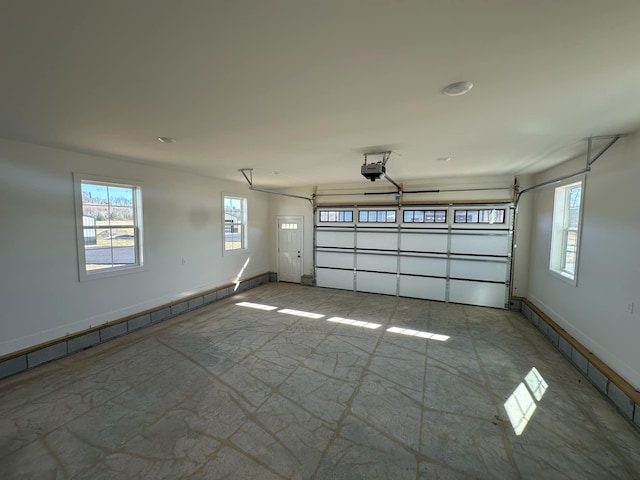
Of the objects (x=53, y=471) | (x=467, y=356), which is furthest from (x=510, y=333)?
(x=53, y=471)

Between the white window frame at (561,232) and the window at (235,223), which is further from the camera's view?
the window at (235,223)

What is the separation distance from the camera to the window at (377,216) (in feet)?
22.0

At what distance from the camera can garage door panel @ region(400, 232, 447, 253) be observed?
6.21 metres

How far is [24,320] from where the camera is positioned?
3.27m

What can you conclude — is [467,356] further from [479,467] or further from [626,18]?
[626,18]

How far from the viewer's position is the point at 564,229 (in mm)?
4320

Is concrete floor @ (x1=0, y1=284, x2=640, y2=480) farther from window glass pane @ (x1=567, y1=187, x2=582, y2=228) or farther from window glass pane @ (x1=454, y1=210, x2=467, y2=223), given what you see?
window glass pane @ (x1=454, y1=210, x2=467, y2=223)

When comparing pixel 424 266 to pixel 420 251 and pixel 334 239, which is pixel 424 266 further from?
pixel 334 239

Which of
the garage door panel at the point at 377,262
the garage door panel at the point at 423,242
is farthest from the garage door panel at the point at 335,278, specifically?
the garage door panel at the point at 423,242

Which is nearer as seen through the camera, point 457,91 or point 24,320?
point 457,91

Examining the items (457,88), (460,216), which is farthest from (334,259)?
(457,88)

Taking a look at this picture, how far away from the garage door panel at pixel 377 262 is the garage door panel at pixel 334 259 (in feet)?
0.83

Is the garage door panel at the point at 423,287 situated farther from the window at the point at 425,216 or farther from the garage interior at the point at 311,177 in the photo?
the window at the point at 425,216

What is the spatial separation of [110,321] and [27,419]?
183 centimetres
